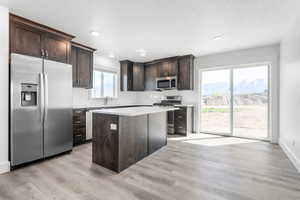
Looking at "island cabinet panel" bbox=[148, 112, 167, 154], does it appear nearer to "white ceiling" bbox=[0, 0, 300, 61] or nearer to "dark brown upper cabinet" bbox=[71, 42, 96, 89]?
"white ceiling" bbox=[0, 0, 300, 61]

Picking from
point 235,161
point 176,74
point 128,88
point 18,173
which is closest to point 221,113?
point 176,74

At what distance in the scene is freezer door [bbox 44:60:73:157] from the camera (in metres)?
2.78

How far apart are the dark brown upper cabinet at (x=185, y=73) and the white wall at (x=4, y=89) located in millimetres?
4272

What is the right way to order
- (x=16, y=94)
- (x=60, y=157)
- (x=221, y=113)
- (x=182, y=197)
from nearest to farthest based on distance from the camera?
1. (x=182, y=197)
2. (x=16, y=94)
3. (x=60, y=157)
4. (x=221, y=113)

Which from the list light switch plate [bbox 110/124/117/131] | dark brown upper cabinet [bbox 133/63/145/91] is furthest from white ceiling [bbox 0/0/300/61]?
dark brown upper cabinet [bbox 133/63/145/91]

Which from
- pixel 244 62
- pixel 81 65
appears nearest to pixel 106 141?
pixel 81 65

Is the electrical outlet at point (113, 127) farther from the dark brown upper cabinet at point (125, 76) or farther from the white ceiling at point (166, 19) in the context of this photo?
the dark brown upper cabinet at point (125, 76)

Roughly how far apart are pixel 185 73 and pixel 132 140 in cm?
320

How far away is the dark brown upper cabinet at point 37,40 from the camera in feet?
8.20

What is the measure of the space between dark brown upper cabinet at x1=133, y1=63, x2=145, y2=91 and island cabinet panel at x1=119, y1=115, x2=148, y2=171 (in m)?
3.06

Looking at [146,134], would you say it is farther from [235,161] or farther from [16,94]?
[16,94]

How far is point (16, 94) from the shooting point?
2.41 metres

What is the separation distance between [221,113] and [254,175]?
2761 mm

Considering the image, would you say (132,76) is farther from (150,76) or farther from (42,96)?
(42,96)
